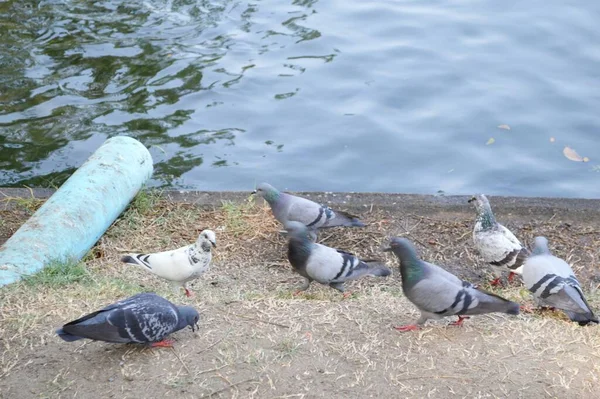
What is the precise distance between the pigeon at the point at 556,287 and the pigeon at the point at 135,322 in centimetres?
248

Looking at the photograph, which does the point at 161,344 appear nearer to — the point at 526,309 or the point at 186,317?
the point at 186,317

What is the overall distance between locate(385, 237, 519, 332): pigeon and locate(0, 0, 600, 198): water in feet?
13.3

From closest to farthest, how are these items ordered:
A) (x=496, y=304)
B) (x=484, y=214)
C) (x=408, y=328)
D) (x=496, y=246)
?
(x=496, y=304) < (x=408, y=328) < (x=496, y=246) < (x=484, y=214)

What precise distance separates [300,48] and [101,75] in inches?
111

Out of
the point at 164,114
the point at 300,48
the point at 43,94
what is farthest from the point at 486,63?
Answer: the point at 43,94

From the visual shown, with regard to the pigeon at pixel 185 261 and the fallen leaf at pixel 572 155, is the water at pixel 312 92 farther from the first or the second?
the pigeon at pixel 185 261

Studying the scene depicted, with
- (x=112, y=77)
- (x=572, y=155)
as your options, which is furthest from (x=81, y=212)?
(x=572, y=155)

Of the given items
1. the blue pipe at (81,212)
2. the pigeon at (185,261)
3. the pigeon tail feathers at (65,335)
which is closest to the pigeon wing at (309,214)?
the pigeon at (185,261)

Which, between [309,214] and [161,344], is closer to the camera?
[161,344]

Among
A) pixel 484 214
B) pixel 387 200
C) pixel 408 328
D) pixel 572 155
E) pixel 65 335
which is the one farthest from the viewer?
pixel 572 155

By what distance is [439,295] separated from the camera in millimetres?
4984

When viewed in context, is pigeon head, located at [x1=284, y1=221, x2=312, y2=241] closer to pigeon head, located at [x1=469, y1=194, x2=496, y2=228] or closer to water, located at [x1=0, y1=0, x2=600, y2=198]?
pigeon head, located at [x1=469, y1=194, x2=496, y2=228]

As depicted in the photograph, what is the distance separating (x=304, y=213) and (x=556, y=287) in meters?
2.24

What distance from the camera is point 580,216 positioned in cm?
757
